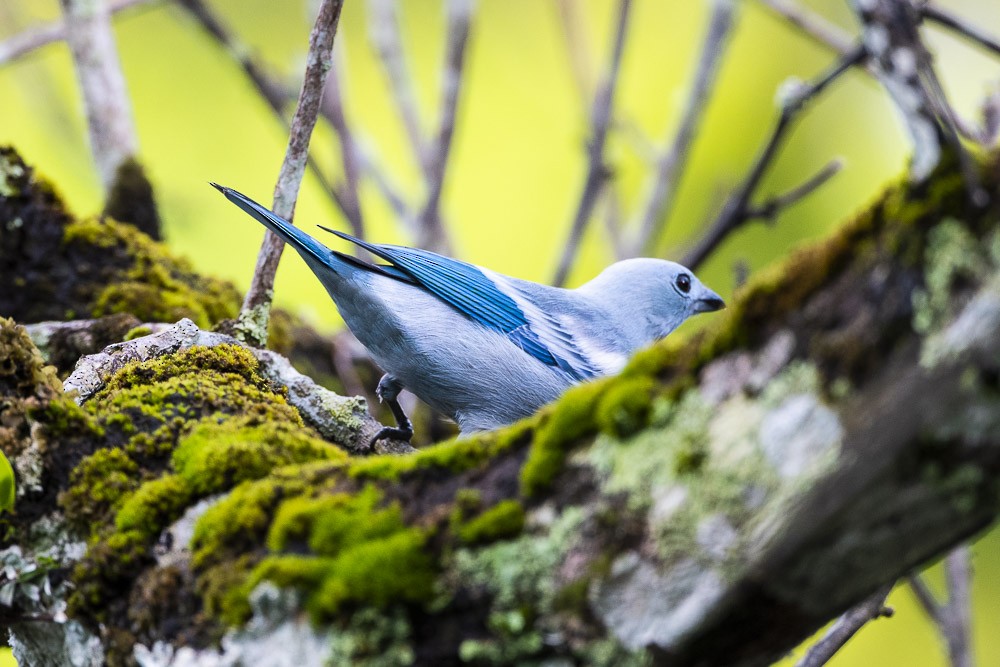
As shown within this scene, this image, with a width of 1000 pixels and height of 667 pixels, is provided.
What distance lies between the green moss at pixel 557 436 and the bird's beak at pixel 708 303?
9.73 ft

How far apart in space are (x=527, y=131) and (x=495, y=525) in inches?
286

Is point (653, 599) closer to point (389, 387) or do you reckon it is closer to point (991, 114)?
point (389, 387)

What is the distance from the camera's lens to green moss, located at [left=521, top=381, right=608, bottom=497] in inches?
73.2

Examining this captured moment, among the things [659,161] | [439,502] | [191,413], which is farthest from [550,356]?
[659,161]

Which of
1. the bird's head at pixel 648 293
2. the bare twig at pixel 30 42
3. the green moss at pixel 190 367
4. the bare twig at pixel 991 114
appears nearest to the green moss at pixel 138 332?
the green moss at pixel 190 367

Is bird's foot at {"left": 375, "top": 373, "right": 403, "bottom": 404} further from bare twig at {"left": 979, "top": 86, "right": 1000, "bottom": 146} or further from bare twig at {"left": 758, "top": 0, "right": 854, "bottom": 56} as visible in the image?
bare twig at {"left": 758, "top": 0, "right": 854, "bottom": 56}

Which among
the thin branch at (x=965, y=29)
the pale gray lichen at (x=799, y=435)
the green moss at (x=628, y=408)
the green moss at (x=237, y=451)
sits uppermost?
the green moss at (x=237, y=451)

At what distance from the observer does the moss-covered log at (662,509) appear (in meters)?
1.52

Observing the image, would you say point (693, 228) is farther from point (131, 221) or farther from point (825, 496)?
point (825, 496)

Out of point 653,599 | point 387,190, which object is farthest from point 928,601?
point 387,190

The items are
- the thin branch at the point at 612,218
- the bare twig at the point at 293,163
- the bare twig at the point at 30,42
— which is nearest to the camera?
the bare twig at the point at 293,163

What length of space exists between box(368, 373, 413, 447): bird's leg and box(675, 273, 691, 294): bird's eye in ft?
5.04

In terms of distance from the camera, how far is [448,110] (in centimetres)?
584

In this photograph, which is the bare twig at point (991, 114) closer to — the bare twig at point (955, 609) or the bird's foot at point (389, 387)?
the bare twig at point (955, 609)
